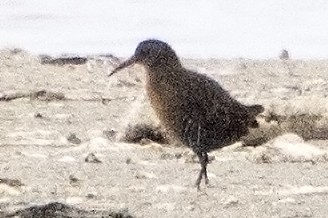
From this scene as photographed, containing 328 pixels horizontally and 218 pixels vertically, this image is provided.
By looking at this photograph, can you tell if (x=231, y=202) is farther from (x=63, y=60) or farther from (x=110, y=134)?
(x=63, y=60)

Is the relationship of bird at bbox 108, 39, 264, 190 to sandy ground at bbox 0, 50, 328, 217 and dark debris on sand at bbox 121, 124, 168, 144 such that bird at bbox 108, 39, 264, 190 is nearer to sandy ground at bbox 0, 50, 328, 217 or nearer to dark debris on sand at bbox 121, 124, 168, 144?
sandy ground at bbox 0, 50, 328, 217

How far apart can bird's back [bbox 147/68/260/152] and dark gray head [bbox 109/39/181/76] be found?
5 cm

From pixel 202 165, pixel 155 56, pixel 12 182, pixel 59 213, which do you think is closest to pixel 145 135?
pixel 155 56

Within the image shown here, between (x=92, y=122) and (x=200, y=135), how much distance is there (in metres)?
1.61

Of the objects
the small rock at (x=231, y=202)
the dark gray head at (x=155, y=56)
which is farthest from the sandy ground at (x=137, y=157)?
the dark gray head at (x=155, y=56)

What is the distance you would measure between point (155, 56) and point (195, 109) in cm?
33

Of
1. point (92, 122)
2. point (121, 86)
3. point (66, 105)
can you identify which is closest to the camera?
point (92, 122)

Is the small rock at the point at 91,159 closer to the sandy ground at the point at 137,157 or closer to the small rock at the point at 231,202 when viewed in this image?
the sandy ground at the point at 137,157

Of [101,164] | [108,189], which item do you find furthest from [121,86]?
[108,189]

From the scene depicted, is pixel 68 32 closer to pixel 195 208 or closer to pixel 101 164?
pixel 101 164

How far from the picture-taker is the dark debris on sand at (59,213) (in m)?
4.61

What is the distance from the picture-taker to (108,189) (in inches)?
207

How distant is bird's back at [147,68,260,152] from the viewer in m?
5.46

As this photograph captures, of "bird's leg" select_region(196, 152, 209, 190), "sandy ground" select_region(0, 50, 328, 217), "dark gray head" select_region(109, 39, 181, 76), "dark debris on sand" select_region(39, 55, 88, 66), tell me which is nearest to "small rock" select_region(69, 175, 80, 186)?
"sandy ground" select_region(0, 50, 328, 217)
